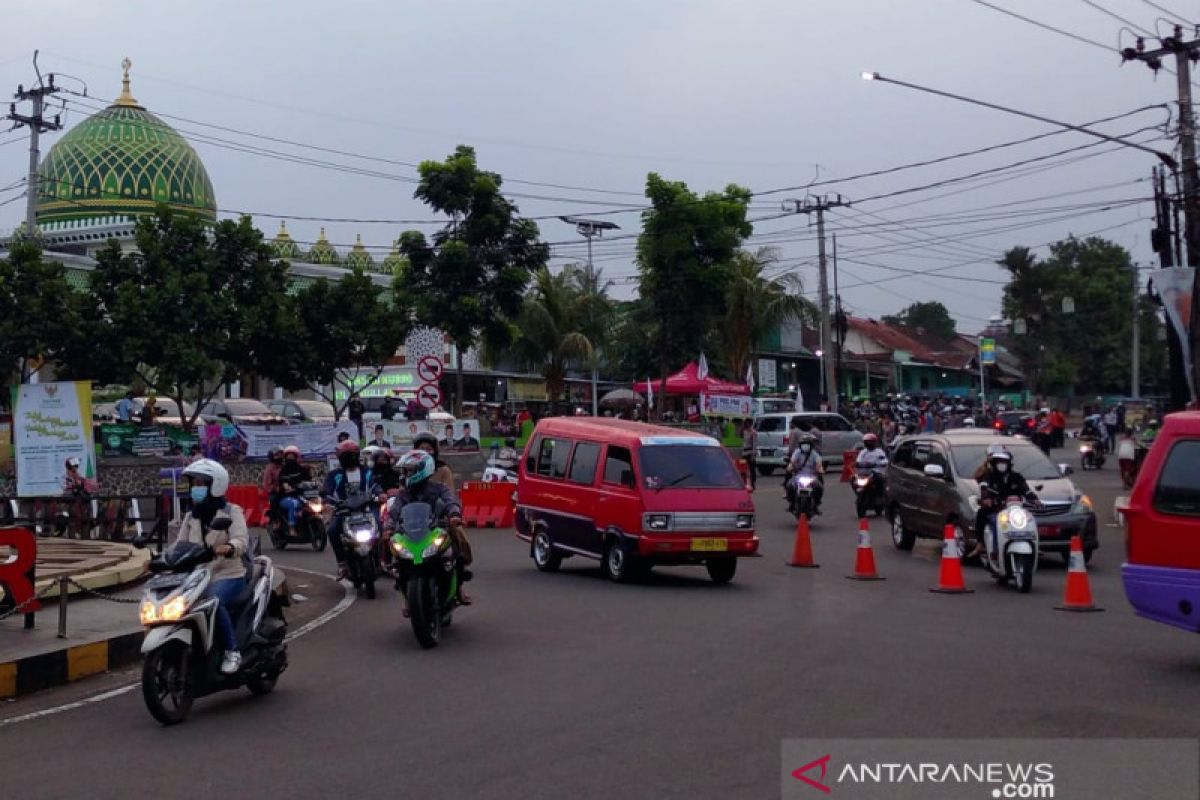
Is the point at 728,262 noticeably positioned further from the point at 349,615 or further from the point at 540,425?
the point at 349,615

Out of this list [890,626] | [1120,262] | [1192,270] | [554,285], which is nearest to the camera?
[890,626]

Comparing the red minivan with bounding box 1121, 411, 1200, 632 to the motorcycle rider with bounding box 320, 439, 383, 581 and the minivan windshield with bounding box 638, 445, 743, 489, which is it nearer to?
the minivan windshield with bounding box 638, 445, 743, 489

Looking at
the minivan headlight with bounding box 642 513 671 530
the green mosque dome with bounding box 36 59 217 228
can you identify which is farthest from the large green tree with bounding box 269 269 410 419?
the minivan headlight with bounding box 642 513 671 530

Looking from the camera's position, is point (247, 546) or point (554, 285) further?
point (554, 285)

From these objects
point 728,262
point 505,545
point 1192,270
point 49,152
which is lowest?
point 505,545

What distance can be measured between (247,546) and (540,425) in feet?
30.5

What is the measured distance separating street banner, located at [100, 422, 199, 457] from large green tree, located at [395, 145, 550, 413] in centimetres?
1098

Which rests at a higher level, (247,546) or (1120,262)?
(1120,262)

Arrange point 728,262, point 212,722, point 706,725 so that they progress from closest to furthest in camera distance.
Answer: point 706,725, point 212,722, point 728,262

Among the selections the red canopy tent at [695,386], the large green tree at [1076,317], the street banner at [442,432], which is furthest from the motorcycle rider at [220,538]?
the large green tree at [1076,317]

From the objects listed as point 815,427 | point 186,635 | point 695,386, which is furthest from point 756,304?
point 186,635

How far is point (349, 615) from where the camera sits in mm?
13867

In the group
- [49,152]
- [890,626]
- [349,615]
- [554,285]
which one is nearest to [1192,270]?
[890,626]

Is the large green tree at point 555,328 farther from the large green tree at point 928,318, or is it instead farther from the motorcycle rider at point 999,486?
the large green tree at point 928,318
